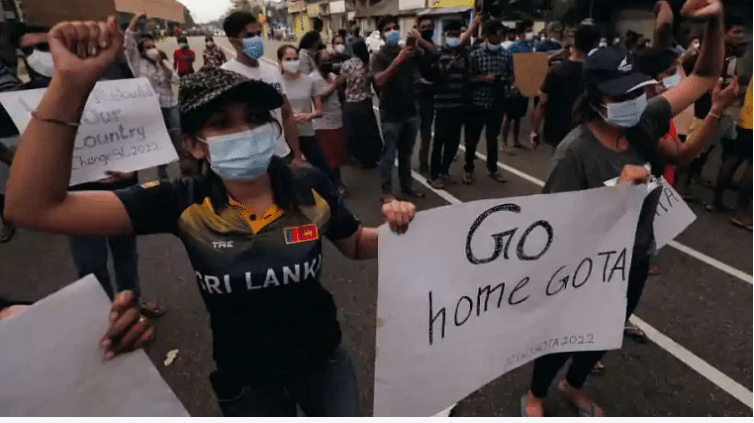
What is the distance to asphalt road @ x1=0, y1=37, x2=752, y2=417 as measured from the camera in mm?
2916

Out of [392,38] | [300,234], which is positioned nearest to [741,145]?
[392,38]

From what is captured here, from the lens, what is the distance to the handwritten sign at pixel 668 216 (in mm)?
2459

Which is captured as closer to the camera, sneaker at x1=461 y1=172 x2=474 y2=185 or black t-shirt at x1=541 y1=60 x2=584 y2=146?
black t-shirt at x1=541 y1=60 x2=584 y2=146

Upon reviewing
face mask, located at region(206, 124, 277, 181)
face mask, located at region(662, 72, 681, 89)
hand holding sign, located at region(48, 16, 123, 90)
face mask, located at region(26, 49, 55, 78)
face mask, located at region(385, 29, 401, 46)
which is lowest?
face mask, located at region(662, 72, 681, 89)

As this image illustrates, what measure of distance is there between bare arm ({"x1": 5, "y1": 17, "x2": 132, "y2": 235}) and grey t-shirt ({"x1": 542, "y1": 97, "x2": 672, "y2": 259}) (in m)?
1.83

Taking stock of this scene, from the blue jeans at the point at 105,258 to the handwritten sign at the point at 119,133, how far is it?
384mm

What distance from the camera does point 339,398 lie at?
6.15 feet

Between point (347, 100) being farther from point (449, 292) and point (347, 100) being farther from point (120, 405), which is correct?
point (120, 405)

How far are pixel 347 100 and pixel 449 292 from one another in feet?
16.0

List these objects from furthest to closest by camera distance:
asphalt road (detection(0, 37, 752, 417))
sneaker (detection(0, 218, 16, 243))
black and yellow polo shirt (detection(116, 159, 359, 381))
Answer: sneaker (detection(0, 218, 16, 243)) < asphalt road (detection(0, 37, 752, 417)) < black and yellow polo shirt (detection(116, 159, 359, 381))

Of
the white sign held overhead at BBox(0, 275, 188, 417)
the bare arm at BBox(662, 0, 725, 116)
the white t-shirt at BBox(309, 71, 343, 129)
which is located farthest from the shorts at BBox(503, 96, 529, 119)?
the white sign held overhead at BBox(0, 275, 188, 417)

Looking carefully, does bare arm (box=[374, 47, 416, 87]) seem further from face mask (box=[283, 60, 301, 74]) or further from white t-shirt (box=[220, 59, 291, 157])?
white t-shirt (box=[220, 59, 291, 157])

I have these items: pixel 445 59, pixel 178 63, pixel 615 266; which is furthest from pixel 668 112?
pixel 178 63

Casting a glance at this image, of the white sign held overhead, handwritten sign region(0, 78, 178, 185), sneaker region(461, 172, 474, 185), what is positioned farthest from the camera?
sneaker region(461, 172, 474, 185)
